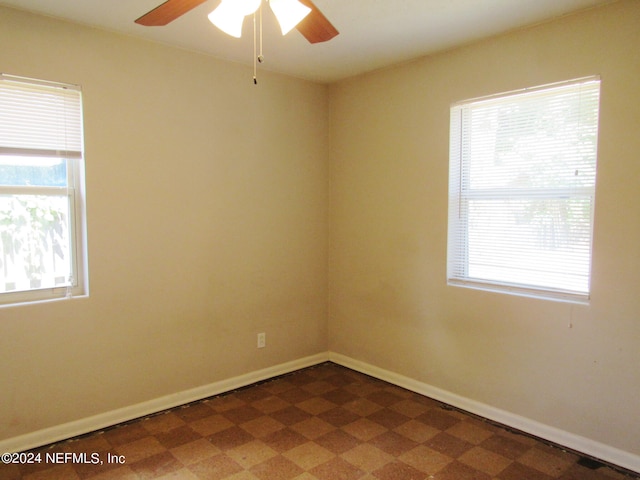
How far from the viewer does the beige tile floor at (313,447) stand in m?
2.36

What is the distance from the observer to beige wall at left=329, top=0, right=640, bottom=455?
2.37 metres

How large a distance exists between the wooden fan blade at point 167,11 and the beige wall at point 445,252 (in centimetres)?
194

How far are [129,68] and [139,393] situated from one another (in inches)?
84.0

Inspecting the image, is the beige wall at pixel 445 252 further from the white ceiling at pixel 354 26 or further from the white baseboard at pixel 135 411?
the white baseboard at pixel 135 411

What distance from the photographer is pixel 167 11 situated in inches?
Result: 69.6

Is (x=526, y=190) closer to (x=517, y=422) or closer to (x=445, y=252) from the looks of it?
(x=445, y=252)

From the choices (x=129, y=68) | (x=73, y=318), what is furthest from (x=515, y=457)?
(x=129, y=68)

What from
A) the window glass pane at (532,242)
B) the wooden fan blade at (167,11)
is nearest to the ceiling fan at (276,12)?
the wooden fan blade at (167,11)

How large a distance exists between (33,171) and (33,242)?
1.37 feet

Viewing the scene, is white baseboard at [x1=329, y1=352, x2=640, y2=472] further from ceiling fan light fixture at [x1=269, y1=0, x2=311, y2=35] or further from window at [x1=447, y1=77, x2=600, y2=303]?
ceiling fan light fixture at [x1=269, y1=0, x2=311, y2=35]

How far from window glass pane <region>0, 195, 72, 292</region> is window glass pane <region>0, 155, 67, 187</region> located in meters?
0.08

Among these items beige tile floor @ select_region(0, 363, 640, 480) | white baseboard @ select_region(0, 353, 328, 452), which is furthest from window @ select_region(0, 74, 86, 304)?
beige tile floor @ select_region(0, 363, 640, 480)

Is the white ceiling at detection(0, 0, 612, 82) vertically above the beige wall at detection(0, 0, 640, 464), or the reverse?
the white ceiling at detection(0, 0, 612, 82)

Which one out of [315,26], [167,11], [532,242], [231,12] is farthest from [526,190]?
[167,11]
